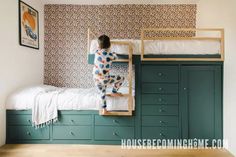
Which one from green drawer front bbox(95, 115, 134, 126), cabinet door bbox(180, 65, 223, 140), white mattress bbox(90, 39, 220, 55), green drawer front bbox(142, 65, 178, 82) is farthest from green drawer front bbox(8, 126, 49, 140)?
cabinet door bbox(180, 65, 223, 140)

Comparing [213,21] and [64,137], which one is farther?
[213,21]

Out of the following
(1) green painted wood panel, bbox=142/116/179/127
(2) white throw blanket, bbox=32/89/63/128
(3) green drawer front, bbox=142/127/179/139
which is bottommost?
(3) green drawer front, bbox=142/127/179/139

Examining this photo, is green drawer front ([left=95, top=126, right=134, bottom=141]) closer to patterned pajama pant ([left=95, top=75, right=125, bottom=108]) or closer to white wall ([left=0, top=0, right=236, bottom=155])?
patterned pajama pant ([left=95, top=75, right=125, bottom=108])

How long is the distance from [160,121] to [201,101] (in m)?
0.67

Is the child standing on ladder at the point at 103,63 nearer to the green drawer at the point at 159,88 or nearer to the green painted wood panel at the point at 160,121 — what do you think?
the green drawer at the point at 159,88

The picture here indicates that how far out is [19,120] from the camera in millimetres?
3199

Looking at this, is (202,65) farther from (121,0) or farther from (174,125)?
(121,0)

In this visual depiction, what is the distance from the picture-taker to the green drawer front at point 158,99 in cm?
322

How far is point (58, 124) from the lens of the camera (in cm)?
320

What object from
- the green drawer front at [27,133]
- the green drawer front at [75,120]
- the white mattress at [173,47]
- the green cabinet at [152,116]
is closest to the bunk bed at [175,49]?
the white mattress at [173,47]

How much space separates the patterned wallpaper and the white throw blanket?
1.25 metres

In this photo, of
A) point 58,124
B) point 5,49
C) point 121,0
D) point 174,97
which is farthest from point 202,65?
point 5,49

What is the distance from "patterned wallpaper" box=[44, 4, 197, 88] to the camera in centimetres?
432

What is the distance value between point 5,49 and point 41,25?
1311 millimetres
